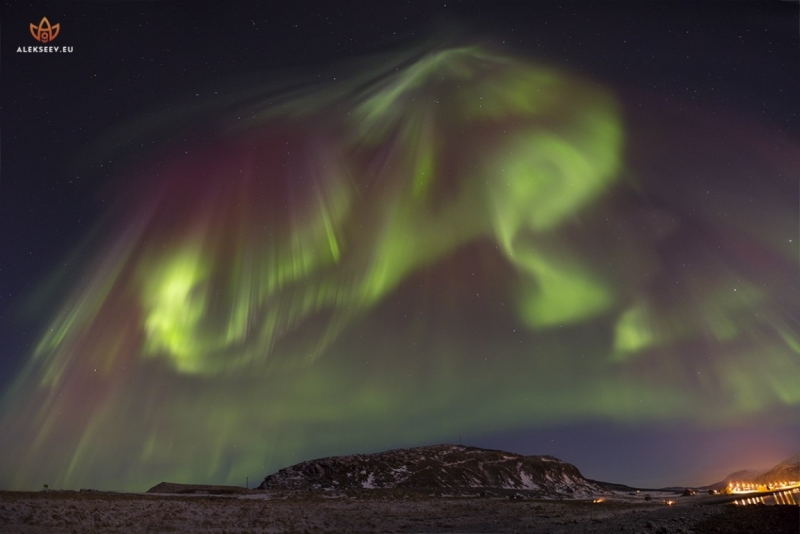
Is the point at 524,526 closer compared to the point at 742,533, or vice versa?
the point at 742,533

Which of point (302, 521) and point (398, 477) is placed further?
point (398, 477)

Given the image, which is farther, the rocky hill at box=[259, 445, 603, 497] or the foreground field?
the rocky hill at box=[259, 445, 603, 497]

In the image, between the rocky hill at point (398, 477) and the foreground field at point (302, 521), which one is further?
the rocky hill at point (398, 477)

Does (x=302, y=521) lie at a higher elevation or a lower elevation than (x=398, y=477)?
lower

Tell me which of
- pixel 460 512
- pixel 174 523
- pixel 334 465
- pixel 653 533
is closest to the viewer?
pixel 653 533

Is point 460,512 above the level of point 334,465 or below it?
below

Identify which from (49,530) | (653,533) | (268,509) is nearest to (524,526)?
(653,533)

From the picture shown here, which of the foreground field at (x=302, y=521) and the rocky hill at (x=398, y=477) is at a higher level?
the rocky hill at (x=398, y=477)

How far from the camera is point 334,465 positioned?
588 ft

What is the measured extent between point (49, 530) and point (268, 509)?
19582mm

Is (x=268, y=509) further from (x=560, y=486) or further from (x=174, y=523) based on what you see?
(x=560, y=486)

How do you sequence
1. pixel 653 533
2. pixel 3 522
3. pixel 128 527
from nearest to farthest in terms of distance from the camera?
pixel 3 522 → pixel 653 533 → pixel 128 527

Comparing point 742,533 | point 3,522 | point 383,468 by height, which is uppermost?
point 383,468

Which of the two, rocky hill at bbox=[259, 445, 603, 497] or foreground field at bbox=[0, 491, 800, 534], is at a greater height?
rocky hill at bbox=[259, 445, 603, 497]
